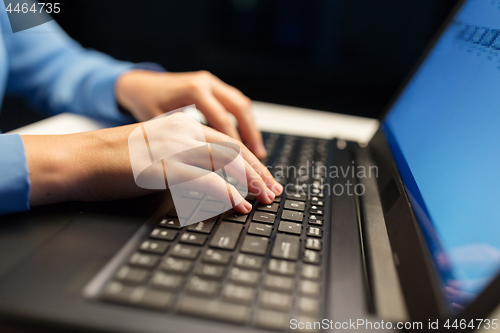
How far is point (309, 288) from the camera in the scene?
9.2 inches

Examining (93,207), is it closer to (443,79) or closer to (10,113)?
(443,79)

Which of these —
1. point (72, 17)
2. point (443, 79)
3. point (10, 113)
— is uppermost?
point (72, 17)

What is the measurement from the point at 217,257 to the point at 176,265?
0.03 meters

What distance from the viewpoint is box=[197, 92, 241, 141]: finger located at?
53 centimetres

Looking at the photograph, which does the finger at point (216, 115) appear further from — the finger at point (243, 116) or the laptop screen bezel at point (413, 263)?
the laptop screen bezel at point (413, 263)

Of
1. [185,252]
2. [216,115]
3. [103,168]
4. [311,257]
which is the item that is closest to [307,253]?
[311,257]

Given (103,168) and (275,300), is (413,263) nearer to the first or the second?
(275,300)

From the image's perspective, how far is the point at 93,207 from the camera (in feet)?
1.07

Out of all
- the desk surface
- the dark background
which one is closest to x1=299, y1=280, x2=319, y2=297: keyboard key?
the desk surface

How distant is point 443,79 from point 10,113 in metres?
1.95

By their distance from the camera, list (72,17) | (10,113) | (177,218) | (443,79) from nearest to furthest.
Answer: (177,218)
(443,79)
(72,17)
(10,113)

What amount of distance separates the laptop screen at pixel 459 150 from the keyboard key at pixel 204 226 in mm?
194

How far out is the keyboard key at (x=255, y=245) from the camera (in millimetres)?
268

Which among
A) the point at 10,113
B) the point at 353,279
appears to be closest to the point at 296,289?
the point at 353,279
